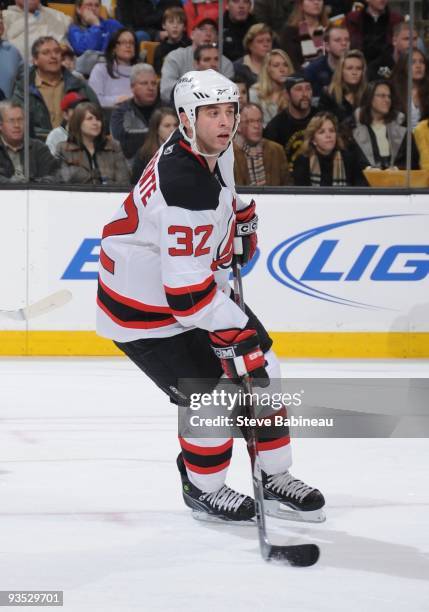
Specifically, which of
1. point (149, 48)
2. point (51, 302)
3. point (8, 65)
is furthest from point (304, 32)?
point (51, 302)

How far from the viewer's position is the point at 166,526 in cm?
278

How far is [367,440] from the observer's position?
377cm

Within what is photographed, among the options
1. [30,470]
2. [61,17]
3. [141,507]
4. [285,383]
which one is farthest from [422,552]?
[61,17]

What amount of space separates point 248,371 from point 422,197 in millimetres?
3382

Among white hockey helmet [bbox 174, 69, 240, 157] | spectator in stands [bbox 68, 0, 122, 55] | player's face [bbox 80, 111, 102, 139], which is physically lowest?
white hockey helmet [bbox 174, 69, 240, 157]

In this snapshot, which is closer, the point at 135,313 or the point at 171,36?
the point at 135,313

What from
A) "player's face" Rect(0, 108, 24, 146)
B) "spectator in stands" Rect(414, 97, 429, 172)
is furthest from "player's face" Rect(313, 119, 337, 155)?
"player's face" Rect(0, 108, 24, 146)

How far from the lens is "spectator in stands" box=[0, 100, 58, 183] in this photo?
5.79m

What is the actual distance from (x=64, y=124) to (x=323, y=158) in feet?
4.43

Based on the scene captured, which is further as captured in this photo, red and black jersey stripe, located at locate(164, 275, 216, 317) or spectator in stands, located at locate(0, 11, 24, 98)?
spectator in stands, located at locate(0, 11, 24, 98)

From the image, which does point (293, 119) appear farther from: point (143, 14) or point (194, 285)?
point (194, 285)

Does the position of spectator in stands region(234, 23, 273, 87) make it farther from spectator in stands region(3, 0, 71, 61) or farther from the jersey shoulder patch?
the jersey shoulder patch

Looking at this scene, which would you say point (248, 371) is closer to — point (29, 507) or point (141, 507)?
point (141, 507)

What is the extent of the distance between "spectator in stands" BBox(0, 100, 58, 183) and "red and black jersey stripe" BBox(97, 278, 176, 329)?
3.10 metres
